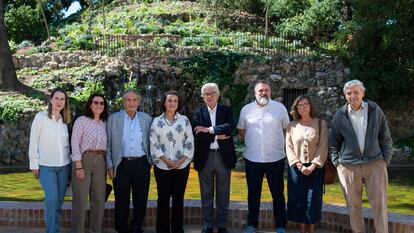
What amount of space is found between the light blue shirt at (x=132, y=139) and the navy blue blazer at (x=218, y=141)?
619 mm

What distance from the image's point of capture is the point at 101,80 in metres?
18.6

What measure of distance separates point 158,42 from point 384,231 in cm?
1832

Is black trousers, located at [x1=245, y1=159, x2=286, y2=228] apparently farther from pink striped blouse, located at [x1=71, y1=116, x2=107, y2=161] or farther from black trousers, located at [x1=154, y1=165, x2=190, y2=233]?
pink striped blouse, located at [x1=71, y1=116, x2=107, y2=161]

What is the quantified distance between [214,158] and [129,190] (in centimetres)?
98

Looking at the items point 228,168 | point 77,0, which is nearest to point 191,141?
point 228,168

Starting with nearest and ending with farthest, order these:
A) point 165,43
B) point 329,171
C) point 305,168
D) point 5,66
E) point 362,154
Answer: point 362,154 → point 305,168 → point 329,171 → point 5,66 → point 165,43

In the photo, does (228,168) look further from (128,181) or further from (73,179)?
(73,179)

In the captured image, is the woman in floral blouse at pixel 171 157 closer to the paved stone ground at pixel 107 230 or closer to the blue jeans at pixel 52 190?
the paved stone ground at pixel 107 230

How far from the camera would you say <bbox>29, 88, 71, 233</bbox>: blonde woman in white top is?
5.52 meters

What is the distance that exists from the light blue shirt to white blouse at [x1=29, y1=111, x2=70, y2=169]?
2.16 ft

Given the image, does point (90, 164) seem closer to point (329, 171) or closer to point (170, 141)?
point (170, 141)

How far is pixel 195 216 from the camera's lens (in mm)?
6457

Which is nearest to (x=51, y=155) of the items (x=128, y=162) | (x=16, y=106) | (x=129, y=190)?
(x=128, y=162)

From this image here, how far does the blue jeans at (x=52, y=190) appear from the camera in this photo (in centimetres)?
552
